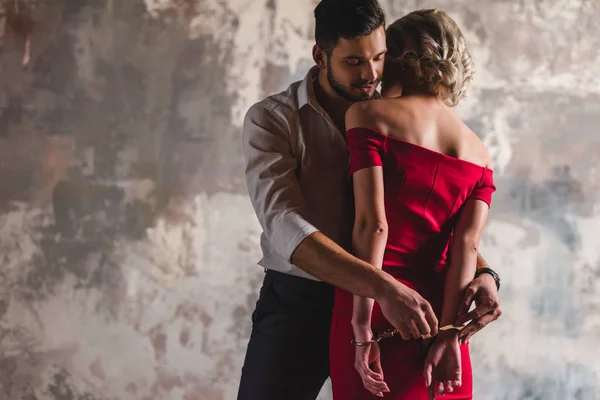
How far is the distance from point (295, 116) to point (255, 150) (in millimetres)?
174

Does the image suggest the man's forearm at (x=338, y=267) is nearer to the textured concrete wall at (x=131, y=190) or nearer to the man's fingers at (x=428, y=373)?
the man's fingers at (x=428, y=373)

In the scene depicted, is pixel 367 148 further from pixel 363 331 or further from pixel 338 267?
pixel 363 331

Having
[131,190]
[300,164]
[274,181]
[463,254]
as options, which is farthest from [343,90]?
[131,190]

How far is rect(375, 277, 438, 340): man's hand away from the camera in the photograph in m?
1.61

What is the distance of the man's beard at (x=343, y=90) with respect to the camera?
6.67ft

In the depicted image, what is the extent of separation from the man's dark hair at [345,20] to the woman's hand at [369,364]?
33.1 inches

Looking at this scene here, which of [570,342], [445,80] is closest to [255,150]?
[445,80]

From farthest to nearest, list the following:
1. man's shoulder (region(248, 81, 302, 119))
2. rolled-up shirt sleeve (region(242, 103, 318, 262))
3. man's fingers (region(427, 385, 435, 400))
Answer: man's shoulder (region(248, 81, 302, 119))
rolled-up shirt sleeve (region(242, 103, 318, 262))
man's fingers (region(427, 385, 435, 400))

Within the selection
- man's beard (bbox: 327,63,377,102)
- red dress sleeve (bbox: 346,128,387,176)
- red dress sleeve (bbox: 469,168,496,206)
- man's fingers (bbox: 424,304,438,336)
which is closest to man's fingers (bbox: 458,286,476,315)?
man's fingers (bbox: 424,304,438,336)

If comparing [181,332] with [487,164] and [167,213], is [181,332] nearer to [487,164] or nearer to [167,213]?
[167,213]

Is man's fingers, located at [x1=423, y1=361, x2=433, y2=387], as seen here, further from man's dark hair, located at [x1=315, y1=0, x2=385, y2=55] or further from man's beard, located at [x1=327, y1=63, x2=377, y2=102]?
man's dark hair, located at [x1=315, y1=0, x2=385, y2=55]

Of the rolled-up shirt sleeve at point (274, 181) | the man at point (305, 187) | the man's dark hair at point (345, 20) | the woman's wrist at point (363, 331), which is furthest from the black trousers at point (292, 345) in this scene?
the man's dark hair at point (345, 20)

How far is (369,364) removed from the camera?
1.70 m

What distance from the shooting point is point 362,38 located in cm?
195
